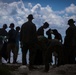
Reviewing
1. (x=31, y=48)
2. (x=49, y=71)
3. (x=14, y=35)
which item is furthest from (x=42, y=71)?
(x=14, y=35)

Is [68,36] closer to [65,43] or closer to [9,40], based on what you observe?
[65,43]

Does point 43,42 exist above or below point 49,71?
above

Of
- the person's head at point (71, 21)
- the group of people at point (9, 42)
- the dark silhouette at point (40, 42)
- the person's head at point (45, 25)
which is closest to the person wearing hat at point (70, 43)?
the person's head at point (71, 21)

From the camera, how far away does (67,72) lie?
37.6 ft

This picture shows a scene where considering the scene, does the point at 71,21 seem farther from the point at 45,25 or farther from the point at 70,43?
the point at 45,25

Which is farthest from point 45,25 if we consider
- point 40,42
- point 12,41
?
point 12,41

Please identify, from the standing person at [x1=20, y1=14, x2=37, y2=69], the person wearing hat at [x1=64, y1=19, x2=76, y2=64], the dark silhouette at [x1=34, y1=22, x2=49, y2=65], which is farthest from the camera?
the dark silhouette at [x1=34, y1=22, x2=49, y2=65]

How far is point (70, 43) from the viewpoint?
1297cm

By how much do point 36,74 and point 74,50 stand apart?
2.49m

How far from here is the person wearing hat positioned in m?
12.8

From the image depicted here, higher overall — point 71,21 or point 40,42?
point 71,21

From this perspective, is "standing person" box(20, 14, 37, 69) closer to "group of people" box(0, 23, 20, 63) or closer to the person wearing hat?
the person wearing hat

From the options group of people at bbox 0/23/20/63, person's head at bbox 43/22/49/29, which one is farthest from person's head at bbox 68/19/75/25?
group of people at bbox 0/23/20/63

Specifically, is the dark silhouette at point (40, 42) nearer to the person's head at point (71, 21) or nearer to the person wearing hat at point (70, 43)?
the person wearing hat at point (70, 43)
